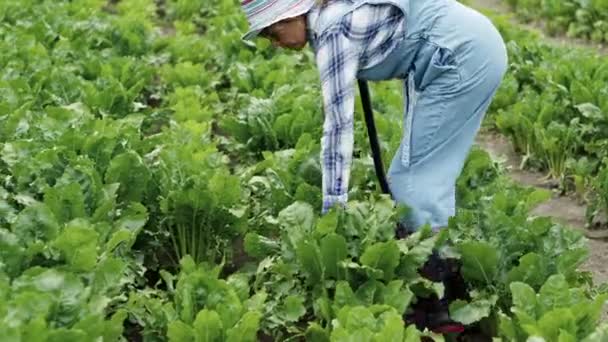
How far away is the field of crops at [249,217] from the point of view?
12.8 ft

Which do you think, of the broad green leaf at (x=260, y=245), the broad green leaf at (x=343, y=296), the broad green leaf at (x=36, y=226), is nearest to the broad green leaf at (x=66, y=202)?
the broad green leaf at (x=36, y=226)

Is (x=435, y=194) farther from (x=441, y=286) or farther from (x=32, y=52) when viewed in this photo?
(x=32, y=52)

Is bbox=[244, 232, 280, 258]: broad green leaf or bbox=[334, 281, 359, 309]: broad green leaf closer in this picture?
bbox=[334, 281, 359, 309]: broad green leaf

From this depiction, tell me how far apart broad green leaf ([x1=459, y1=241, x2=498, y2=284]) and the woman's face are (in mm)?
1109

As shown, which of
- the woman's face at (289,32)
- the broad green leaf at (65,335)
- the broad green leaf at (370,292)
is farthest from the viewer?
the broad green leaf at (370,292)

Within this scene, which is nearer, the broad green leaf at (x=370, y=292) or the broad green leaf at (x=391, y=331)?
the broad green leaf at (x=391, y=331)

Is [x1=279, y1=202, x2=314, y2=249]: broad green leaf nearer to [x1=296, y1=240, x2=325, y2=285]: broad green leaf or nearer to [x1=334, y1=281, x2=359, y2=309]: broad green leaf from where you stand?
[x1=296, y1=240, x2=325, y2=285]: broad green leaf

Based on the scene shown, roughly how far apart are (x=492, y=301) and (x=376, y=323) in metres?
0.75

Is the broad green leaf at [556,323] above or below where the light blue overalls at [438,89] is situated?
below

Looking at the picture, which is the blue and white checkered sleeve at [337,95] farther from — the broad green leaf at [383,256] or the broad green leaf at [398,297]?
the broad green leaf at [398,297]

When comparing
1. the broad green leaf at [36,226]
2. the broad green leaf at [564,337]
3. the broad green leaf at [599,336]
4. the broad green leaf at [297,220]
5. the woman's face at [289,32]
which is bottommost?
the broad green leaf at [599,336]

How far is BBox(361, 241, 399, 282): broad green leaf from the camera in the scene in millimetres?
4207

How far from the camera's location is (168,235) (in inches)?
203

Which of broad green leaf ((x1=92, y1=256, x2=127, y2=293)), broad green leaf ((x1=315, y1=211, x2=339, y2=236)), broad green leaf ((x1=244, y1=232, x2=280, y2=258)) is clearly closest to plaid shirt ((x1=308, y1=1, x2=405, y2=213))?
broad green leaf ((x1=315, y1=211, x2=339, y2=236))
